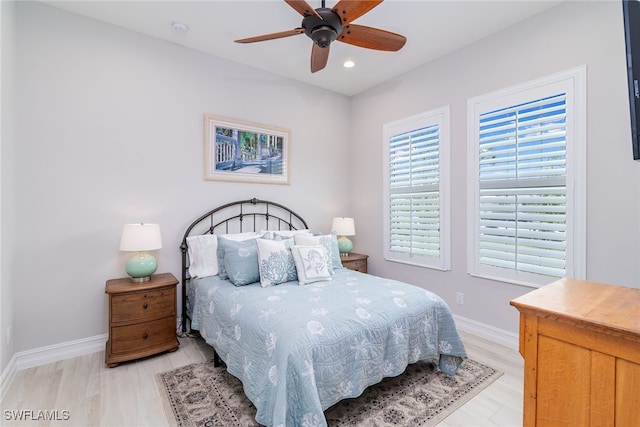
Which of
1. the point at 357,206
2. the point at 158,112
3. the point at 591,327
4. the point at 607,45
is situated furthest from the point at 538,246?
the point at 158,112

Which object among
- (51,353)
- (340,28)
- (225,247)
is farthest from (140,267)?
(340,28)

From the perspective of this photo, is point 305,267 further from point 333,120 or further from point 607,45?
point 607,45

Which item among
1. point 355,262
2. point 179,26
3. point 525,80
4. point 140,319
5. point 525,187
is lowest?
point 140,319

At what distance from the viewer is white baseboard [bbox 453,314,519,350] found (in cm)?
278

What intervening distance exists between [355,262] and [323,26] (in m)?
2.73

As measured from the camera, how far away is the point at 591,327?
3.22ft

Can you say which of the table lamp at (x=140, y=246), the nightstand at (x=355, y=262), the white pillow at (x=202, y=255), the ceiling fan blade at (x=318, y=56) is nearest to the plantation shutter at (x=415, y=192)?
the nightstand at (x=355, y=262)

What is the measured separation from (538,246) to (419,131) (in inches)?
69.7

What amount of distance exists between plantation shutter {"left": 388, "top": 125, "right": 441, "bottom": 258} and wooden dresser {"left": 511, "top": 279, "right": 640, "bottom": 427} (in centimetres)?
225

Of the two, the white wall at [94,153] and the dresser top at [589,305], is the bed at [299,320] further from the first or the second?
the dresser top at [589,305]

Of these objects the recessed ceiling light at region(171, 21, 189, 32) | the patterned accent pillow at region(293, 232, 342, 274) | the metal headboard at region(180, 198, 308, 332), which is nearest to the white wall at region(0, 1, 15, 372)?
the recessed ceiling light at region(171, 21, 189, 32)

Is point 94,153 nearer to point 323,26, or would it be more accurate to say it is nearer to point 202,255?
point 202,255

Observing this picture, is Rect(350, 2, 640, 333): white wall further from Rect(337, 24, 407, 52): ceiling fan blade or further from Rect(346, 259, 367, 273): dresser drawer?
Rect(337, 24, 407, 52): ceiling fan blade

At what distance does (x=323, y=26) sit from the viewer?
193 cm
